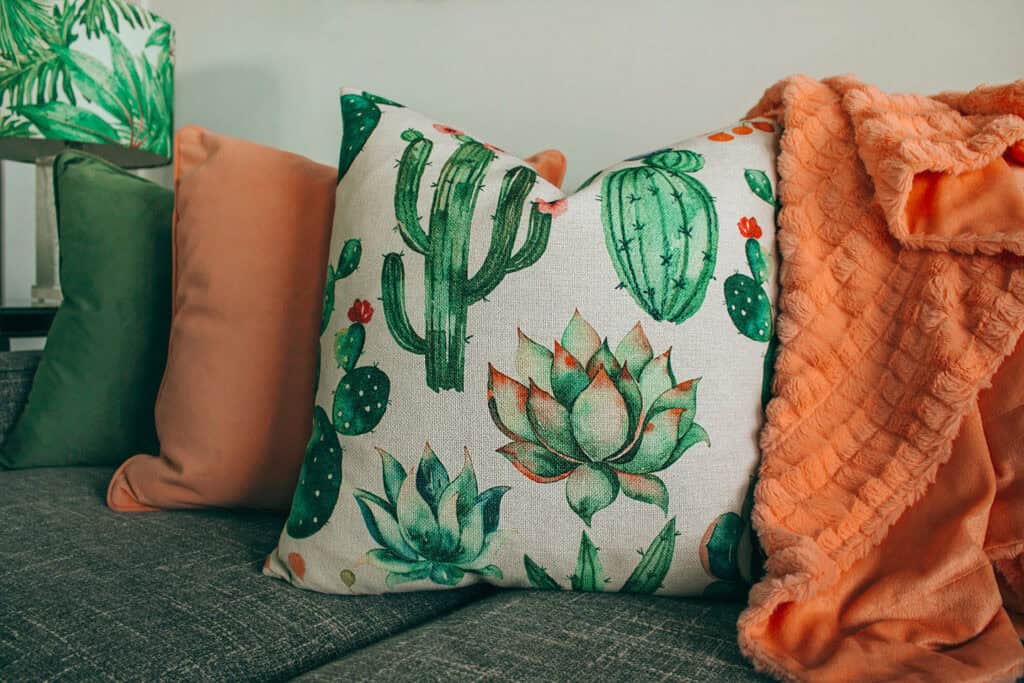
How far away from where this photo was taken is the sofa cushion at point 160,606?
62 centimetres

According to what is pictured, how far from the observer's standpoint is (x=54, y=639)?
2.11ft

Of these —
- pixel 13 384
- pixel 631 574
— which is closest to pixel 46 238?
pixel 13 384

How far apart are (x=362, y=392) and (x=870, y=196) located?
1.74ft

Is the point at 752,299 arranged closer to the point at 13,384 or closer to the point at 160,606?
the point at 160,606

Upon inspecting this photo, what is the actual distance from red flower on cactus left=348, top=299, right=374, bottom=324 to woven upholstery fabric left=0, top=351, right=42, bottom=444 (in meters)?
0.73

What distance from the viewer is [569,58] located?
4.48ft

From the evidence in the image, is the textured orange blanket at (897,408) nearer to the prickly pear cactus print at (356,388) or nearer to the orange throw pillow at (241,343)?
the prickly pear cactus print at (356,388)

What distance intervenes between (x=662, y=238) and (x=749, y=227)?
96 mm

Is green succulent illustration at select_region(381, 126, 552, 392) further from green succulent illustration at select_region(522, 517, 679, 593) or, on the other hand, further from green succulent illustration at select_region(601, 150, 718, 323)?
green succulent illustration at select_region(522, 517, 679, 593)

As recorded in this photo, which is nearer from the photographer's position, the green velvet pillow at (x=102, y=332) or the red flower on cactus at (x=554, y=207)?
the red flower on cactus at (x=554, y=207)

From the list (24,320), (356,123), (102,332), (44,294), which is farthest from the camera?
(44,294)

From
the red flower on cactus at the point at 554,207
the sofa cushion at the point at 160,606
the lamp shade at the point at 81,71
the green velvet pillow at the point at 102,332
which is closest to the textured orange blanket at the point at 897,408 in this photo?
the red flower on cactus at the point at 554,207

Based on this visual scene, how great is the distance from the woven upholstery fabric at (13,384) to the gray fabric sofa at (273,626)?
379 mm

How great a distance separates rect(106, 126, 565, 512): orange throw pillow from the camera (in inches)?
36.9
